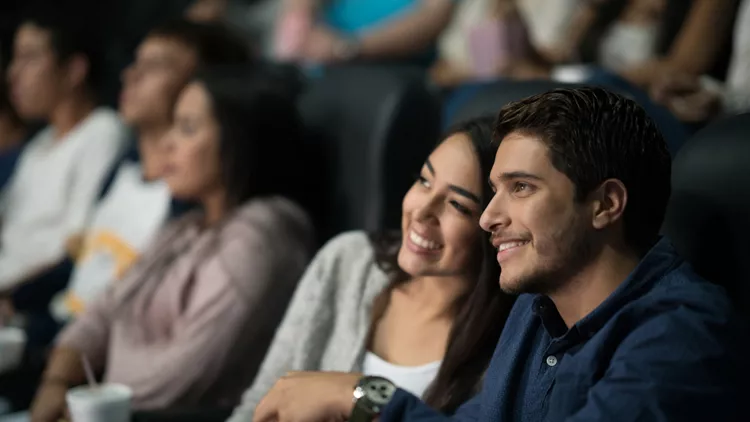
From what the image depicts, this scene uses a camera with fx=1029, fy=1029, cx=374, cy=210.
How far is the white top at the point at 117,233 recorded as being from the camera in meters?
1.90

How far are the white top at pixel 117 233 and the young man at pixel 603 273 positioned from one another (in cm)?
118

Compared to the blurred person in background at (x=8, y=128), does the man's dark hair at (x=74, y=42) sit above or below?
above


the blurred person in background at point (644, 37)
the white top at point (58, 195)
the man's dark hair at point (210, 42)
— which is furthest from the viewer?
the white top at point (58, 195)

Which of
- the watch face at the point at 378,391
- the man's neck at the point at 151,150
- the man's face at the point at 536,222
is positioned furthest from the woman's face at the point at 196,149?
the man's face at the point at 536,222

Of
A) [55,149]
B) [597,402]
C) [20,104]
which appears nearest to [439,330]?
[597,402]

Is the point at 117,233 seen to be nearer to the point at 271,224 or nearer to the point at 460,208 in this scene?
the point at 271,224

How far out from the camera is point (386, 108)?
4.75 feet

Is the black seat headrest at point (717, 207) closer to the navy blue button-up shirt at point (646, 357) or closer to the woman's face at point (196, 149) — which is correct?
the navy blue button-up shirt at point (646, 357)

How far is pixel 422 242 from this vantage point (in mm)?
982

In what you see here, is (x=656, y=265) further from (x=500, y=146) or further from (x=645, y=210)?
(x=500, y=146)

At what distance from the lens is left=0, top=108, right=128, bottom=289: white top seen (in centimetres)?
217

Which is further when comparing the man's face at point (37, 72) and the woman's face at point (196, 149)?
the man's face at point (37, 72)

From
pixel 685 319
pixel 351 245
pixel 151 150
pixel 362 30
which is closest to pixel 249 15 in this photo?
pixel 362 30

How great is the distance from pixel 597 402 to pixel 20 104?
6.92 feet
